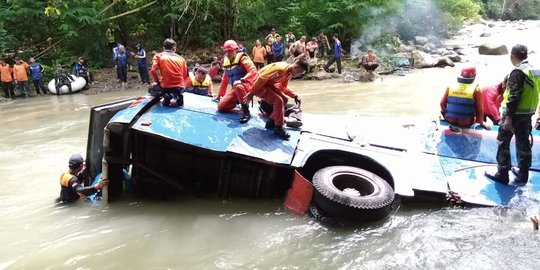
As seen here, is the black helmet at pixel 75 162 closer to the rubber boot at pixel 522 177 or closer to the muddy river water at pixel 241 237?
the muddy river water at pixel 241 237

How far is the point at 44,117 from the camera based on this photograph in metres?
12.1

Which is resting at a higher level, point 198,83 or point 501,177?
point 198,83

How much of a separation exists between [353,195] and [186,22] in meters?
18.2

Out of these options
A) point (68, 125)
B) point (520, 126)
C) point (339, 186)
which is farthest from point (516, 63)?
point (68, 125)

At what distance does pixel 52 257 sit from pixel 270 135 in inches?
109

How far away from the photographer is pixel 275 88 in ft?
18.1

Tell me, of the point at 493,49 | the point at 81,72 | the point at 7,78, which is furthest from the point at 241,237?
the point at 493,49

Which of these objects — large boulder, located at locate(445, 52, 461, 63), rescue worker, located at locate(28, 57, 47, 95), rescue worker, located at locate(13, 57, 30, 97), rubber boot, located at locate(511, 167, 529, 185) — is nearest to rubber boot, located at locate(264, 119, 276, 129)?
rubber boot, located at locate(511, 167, 529, 185)

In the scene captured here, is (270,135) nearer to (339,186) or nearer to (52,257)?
(339,186)

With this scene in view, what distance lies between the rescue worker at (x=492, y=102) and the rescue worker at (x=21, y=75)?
48.4 ft

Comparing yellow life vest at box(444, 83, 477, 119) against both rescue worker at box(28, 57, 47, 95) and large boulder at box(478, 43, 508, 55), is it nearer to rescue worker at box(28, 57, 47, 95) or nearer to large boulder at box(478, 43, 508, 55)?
rescue worker at box(28, 57, 47, 95)

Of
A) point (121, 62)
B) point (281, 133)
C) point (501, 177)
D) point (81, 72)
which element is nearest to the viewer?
point (501, 177)

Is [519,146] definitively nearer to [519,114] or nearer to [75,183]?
[519,114]

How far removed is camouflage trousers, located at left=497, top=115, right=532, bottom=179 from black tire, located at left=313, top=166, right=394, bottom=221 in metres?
1.42
